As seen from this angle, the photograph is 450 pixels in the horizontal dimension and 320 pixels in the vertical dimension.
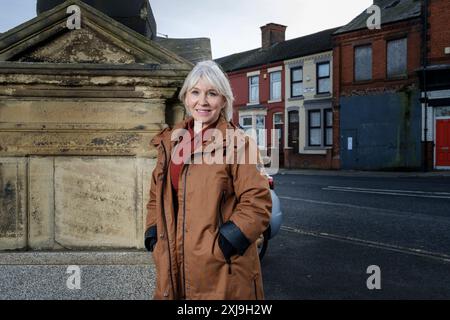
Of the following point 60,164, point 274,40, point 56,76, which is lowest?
point 60,164

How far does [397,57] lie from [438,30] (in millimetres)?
2252

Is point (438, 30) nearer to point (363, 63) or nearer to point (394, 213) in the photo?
point (363, 63)

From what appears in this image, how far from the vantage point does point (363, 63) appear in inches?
899

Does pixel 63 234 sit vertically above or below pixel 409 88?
below

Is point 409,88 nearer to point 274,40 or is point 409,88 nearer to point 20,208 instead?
point 274,40

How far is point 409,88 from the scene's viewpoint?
2081 cm

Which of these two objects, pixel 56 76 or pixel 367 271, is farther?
pixel 367 271

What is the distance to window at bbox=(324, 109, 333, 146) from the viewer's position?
24.5 metres

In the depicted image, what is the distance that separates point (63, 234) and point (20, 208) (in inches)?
13.3

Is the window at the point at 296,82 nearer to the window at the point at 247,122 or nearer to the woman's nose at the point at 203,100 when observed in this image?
the window at the point at 247,122

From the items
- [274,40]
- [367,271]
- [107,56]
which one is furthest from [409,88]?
[107,56]

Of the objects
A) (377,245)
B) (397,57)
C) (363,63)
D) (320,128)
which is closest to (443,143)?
(397,57)

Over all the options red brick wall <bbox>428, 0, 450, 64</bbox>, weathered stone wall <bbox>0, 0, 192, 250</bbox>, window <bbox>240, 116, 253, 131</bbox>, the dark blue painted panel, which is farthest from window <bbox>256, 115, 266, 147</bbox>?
weathered stone wall <bbox>0, 0, 192, 250</bbox>

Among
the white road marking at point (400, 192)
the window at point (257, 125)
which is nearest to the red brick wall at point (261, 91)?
the window at point (257, 125)
